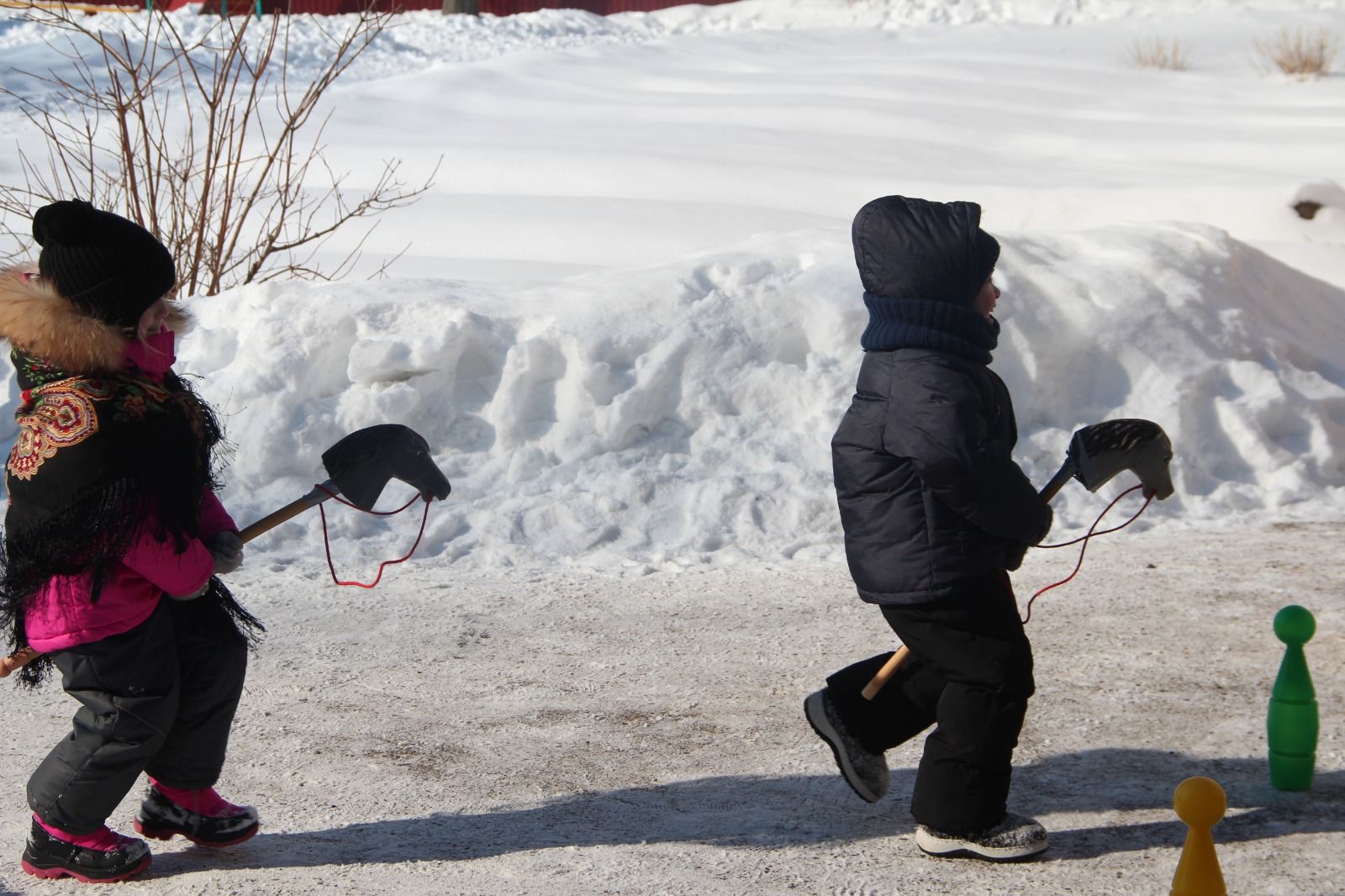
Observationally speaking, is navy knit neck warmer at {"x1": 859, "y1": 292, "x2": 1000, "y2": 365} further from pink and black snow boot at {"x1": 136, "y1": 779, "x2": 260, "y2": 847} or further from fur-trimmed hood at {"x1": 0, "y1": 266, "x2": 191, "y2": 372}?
pink and black snow boot at {"x1": 136, "y1": 779, "x2": 260, "y2": 847}

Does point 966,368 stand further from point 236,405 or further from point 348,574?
point 236,405

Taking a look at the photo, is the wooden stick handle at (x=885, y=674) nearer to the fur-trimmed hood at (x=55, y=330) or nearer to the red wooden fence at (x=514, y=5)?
the fur-trimmed hood at (x=55, y=330)

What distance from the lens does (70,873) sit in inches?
112

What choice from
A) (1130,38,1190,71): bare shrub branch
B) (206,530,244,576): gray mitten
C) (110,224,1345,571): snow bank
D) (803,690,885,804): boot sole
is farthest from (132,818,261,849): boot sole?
(1130,38,1190,71): bare shrub branch

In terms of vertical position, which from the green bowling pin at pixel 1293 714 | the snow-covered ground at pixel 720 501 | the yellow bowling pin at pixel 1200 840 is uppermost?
the yellow bowling pin at pixel 1200 840

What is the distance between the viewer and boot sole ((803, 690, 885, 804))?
10.3 feet

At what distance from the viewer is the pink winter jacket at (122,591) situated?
2727 millimetres

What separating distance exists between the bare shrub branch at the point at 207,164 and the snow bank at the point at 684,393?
3.48 ft

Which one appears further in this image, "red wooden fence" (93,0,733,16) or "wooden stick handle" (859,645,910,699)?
"red wooden fence" (93,0,733,16)

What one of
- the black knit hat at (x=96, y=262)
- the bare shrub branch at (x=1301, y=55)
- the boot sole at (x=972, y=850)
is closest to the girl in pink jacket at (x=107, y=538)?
the black knit hat at (x=96, y=262)

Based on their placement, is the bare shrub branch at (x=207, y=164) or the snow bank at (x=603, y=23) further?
the snow bank at (x=603, y=23)

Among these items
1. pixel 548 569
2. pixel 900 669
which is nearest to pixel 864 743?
pixel 900 669

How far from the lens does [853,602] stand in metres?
4.73

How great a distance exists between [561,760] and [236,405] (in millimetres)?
3001
